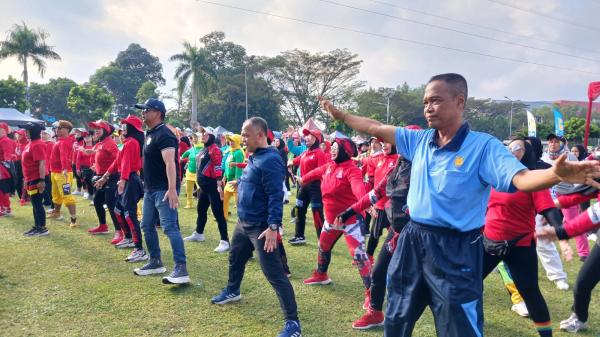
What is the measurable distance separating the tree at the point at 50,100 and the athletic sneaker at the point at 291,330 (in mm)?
67062

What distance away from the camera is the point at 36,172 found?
326 inches

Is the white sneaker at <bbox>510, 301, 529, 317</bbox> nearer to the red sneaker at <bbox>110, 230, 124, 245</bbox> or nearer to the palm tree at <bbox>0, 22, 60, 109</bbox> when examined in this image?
the red sneaker at <bbox>110, 230, 124, 245</bbox>

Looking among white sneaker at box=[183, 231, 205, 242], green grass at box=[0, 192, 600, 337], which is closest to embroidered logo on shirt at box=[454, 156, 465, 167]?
green grass at box=[0, 192, 600, 337]

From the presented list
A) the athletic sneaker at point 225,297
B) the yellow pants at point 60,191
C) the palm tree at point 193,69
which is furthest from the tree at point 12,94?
the athletic sneaker at point 225,297

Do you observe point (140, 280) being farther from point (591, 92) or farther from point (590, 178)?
point (591, 92)

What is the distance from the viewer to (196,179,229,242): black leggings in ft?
24.5

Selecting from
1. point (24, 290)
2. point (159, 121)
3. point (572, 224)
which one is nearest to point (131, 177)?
point (159, 121)

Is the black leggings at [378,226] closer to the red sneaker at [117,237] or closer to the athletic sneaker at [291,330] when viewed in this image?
the athletic sneaker at [291,330]

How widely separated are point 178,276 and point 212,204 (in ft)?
7.86

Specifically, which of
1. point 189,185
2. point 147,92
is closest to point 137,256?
point 189,185

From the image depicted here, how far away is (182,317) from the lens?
465 cm

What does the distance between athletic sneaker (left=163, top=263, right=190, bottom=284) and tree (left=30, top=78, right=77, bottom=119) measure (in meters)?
65.2

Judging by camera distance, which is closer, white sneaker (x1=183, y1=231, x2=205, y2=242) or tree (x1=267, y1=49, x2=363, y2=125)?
white sneaker (x1=183, y1=231, x2=205, y2=242)

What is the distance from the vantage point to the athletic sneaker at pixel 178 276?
540 centimetres
